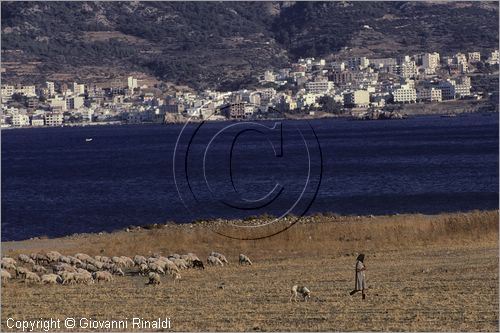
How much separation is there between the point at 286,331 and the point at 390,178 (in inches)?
1986

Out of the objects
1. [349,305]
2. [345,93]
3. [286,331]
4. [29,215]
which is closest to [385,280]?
[349,305]

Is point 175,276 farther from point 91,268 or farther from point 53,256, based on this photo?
point 53,256

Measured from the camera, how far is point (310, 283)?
1864cm

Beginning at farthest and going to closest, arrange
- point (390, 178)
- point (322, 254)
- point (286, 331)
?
1. point (390, 178)
2. point (322, 254)
3. point (286, 331)

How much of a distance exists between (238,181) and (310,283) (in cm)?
4112

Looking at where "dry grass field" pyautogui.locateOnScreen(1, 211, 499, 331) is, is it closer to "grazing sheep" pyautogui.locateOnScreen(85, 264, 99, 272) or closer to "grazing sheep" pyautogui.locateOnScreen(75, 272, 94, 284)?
"grazing sheep" pyautogui.locateOnScreen(75, 272, 94, 284)

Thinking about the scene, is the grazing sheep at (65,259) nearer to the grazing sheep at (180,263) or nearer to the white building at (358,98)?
the grazing sheep at (180,263)

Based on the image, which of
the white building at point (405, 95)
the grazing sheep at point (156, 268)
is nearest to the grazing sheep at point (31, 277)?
the grazing sheep at point (156, 268)

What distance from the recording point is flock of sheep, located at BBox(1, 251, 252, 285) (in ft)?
64.8

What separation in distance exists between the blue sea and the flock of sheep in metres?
1.85

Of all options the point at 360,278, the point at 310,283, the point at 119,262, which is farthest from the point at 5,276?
the point at 360,278

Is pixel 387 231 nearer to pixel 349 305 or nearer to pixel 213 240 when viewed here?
pixel 213 240

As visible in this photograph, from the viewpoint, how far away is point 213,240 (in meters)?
27.0

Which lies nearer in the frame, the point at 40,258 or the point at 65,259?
the point at 65,259
